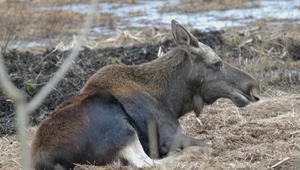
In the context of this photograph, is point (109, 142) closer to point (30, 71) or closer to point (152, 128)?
point (152, 128)

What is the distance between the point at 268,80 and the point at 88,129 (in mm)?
4925

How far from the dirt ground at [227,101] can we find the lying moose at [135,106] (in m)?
0.19

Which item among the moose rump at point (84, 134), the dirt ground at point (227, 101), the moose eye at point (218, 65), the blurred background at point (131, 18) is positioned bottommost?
the blurred background at point (131, 18)

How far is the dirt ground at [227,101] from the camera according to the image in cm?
687

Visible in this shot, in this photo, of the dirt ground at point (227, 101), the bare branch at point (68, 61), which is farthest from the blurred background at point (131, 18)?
the bare branch at point (68, 61)

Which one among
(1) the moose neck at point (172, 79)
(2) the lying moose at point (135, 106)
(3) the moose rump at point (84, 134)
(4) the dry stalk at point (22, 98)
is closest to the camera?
(4) the dry stalk at point (22, 98)

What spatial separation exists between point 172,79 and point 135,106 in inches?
29.3

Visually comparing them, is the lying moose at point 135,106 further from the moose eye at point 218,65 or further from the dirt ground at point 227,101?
A: the dirt ground at point 227,101

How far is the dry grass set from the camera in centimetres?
662

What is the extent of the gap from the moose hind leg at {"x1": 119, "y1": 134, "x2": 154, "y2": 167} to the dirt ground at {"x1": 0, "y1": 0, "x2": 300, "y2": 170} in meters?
0.12

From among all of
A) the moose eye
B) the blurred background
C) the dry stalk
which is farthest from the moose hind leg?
the blurred background

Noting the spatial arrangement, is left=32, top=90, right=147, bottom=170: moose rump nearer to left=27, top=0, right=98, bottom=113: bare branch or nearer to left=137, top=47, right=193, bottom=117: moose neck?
left=137, top=47, right=193, bottom=117: moose neck

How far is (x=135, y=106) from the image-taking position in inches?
271

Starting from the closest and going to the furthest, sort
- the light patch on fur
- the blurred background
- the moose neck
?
the moose neck, the light patch on fur, the blurred background
